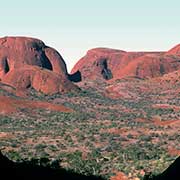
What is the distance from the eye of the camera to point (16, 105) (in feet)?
634

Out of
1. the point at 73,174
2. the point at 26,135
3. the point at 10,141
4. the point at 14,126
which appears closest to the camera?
the point at 73,174

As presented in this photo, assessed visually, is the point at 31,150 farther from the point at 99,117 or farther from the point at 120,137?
the point at 99,117

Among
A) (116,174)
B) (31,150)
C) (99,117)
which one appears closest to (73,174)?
(116,174)

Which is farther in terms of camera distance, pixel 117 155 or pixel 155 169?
pixel 117 155

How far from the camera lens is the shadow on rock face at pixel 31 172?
64.6 meters

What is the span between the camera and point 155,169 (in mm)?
98438

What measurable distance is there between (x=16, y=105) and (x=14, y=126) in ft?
88.7

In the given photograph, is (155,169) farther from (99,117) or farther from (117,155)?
(99,117)

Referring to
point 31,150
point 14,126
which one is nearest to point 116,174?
point 31,150

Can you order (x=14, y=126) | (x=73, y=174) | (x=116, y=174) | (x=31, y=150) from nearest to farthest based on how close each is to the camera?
1. (x=73, y=174)
2. (x=116, y=174)
3. (x=31, y=150)
4. (x=14, y=126)

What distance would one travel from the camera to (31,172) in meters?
79.0

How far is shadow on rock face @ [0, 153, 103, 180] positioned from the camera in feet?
212

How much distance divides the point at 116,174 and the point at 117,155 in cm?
2154

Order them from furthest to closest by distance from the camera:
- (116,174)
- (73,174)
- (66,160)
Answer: (66,160) < (116,174) < (73,174)
